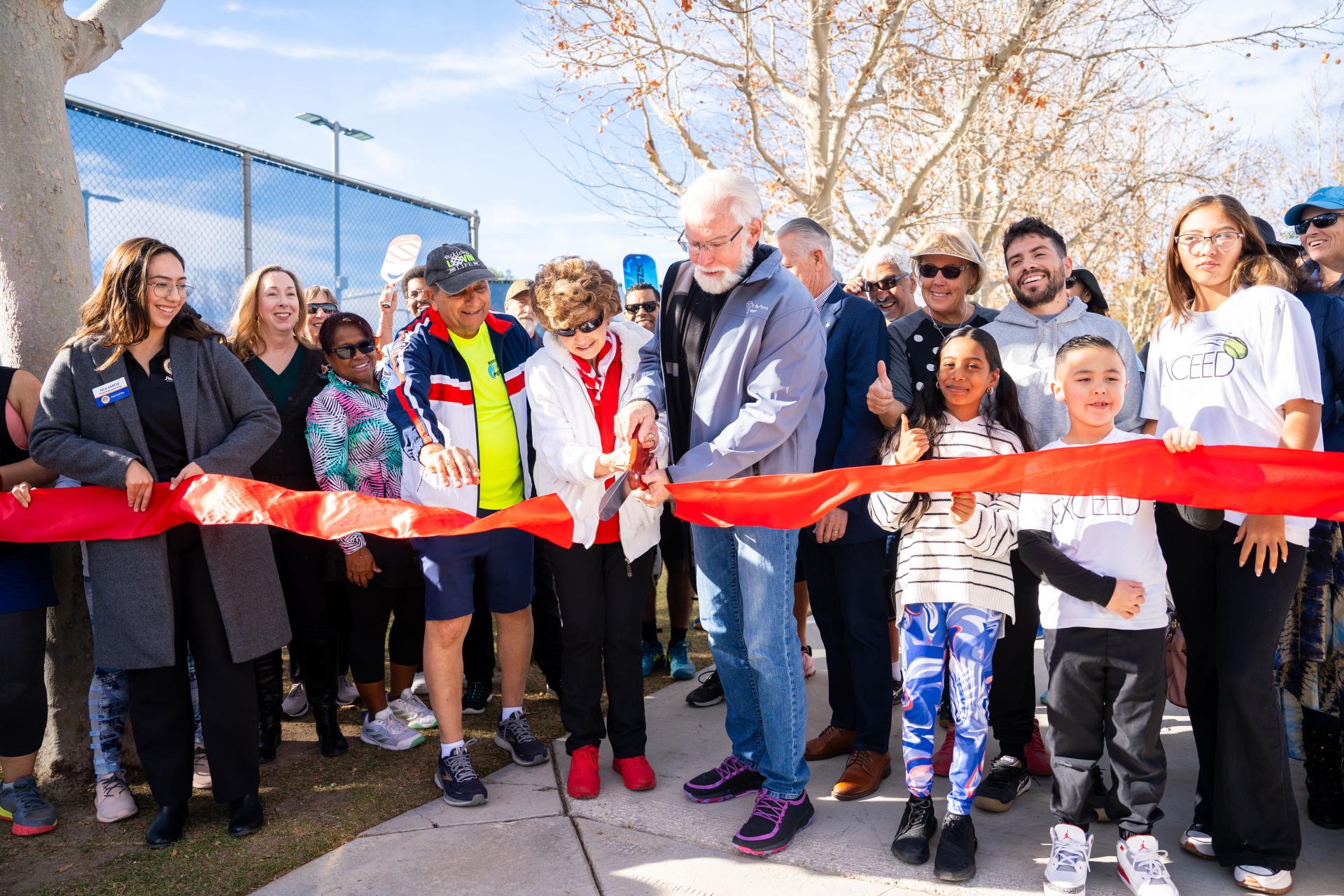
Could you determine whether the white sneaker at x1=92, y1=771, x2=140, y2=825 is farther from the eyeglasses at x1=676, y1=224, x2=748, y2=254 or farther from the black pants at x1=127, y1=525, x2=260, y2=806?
the eyeglasses at x1=676, y1=224, x2=748, y2=254

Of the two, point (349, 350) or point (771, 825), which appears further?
point (349, 350)

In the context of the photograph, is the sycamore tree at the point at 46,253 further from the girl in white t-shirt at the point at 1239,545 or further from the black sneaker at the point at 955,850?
the girl in white t-shirt at the point at 1239,545

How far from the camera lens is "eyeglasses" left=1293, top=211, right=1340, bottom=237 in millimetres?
3865

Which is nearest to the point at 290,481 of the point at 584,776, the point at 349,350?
the point at 349,350

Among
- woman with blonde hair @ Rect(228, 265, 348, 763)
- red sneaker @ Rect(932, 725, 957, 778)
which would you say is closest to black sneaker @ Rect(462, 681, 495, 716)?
woman with blonde hair @ Rect(228, 265, 348, 763)

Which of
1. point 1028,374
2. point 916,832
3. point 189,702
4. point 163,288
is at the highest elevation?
point 163,288

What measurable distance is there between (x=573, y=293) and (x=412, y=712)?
2.49 meters

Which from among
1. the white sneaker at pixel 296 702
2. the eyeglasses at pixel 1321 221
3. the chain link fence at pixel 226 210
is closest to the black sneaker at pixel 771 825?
the white sneaker at pixel 296 702

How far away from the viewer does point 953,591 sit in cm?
322

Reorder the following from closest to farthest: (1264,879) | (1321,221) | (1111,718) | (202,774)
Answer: (1264,879) < (1111,718) < (1321,221) < (202,774)

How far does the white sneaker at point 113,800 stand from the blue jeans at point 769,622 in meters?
2.53

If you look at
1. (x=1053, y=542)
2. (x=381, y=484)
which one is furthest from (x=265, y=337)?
(x=1053, y=542)

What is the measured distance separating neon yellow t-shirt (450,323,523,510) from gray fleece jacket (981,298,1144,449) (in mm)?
2011

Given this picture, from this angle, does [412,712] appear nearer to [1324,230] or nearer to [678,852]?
[678,852]
